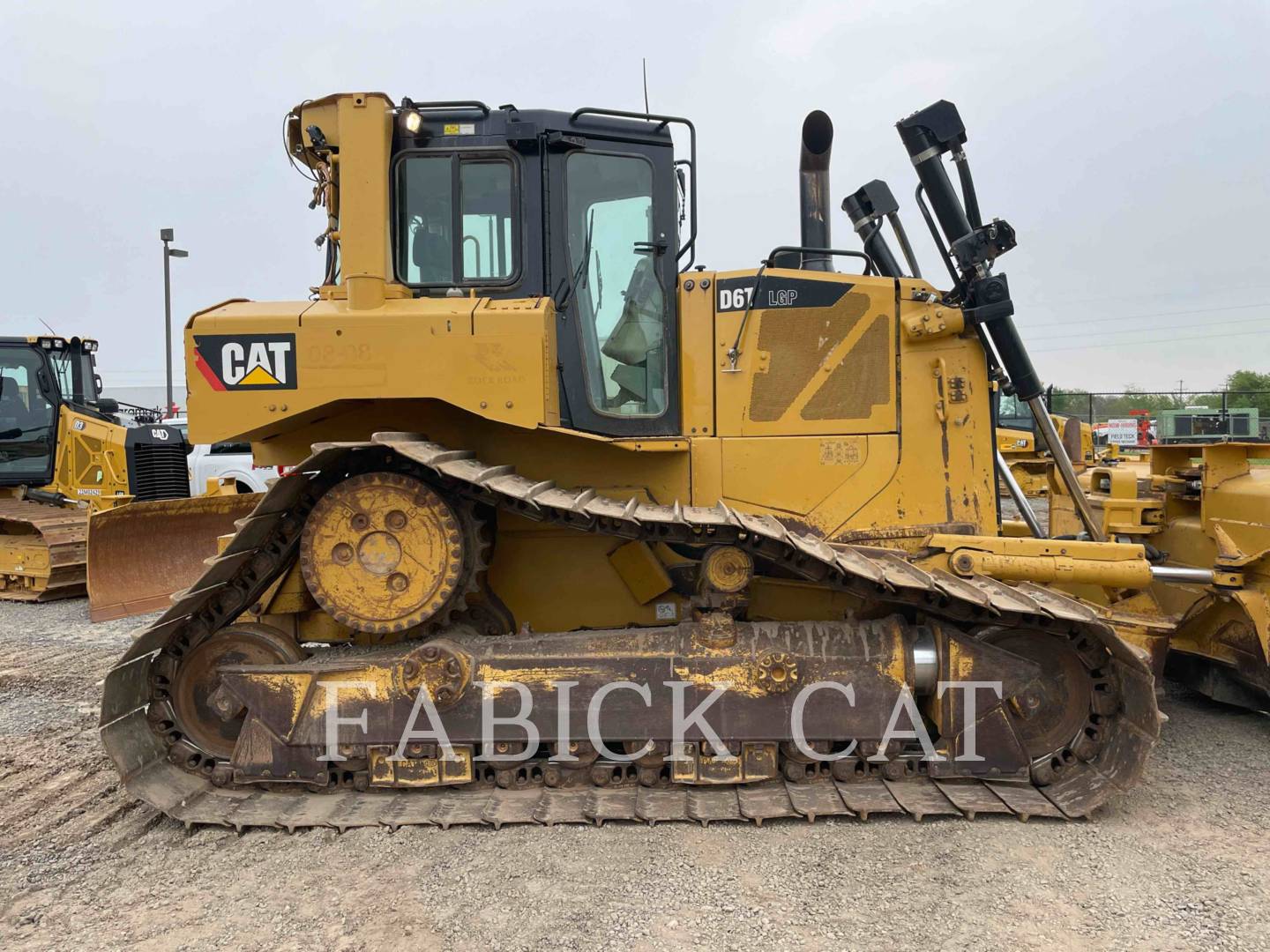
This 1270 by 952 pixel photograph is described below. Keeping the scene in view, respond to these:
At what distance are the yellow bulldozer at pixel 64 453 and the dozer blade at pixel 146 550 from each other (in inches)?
88.9

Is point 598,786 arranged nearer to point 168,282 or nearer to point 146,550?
point 146,550

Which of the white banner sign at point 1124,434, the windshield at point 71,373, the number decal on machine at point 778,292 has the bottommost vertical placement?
the white banner sign at point 1124,434

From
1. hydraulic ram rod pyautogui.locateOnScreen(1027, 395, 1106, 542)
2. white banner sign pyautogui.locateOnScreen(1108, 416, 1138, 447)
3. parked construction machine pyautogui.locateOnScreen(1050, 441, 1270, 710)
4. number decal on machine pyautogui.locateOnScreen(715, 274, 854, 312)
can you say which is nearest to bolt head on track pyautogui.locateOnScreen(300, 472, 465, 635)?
number decal on machine pyautogui.locateOnScreen(715, 274, 854, 312)

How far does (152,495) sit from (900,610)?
9687mm

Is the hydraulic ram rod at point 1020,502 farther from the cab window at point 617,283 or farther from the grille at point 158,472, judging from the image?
the grille at point 158,472

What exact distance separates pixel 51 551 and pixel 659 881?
8648 mm

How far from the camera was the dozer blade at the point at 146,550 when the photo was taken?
740cm

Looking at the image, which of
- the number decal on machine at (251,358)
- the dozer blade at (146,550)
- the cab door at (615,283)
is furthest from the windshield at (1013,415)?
the number decal on machine at (251,358)

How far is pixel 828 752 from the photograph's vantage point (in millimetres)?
3877

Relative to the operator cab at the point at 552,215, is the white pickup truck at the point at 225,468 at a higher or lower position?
lower

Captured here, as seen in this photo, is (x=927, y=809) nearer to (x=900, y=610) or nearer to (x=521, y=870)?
(x=900, y=610)

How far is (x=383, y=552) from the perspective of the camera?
3764 mm

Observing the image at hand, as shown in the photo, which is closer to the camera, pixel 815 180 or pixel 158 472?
pixel 815 180

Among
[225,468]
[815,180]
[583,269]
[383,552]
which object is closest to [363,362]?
[383,552]
